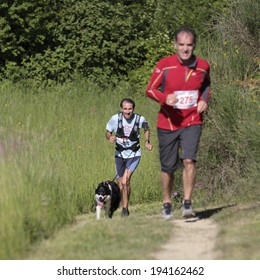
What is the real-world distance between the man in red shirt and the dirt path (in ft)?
1.02

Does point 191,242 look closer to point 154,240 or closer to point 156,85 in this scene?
point 154,240

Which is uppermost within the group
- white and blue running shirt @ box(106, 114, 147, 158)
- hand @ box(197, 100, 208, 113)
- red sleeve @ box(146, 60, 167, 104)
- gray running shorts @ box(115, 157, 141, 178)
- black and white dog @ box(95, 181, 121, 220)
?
red sleeve @ box(146, 60, 167, 104)

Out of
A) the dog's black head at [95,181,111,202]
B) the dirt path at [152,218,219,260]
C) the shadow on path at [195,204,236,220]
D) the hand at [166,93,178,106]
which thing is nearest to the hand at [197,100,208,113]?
the hand at [166,93,178,106]

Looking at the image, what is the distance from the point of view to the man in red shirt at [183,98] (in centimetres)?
1062

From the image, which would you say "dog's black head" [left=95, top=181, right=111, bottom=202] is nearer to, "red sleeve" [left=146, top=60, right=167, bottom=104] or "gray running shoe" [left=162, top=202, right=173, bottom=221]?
"gray running shoe" [left=162, top=202, right=173, bottom=221]

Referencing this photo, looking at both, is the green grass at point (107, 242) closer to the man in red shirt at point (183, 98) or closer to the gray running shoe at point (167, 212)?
the gray running shoe at point (167, 212)

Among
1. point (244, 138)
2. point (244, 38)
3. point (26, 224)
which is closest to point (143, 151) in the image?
point (244, 38)

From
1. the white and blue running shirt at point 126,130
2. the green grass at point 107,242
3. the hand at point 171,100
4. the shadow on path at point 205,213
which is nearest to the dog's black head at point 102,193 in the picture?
the white and blue running shirt at point 126,130

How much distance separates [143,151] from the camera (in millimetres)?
18922

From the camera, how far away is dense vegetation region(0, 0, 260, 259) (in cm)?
1070

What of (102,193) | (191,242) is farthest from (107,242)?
(102,193)

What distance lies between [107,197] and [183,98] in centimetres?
349

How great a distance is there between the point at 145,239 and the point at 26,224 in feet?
4.42

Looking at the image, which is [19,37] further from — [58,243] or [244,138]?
[58,243]
